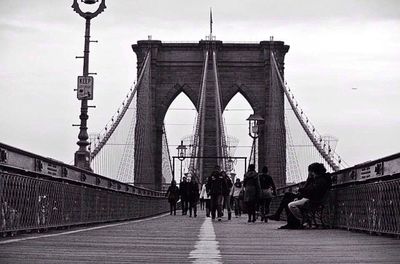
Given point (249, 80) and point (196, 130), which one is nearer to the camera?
point (196, 130)

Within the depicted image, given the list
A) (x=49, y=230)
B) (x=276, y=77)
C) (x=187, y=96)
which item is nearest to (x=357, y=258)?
(x=49, y=230)

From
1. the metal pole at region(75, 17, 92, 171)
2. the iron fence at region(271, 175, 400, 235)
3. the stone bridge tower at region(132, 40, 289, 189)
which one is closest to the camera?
the iron fence at region(271, 175, 400, 235)

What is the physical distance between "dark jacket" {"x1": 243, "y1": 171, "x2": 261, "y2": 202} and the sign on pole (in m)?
Answer: 4.17

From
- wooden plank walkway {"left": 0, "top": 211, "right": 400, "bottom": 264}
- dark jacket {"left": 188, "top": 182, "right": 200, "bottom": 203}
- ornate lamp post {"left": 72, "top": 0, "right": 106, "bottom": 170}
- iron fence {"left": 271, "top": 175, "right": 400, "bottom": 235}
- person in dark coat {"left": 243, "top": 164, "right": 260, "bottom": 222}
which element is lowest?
wooden plank walkway {"left": 0, "top": 211, "right": 400, "bottom": 264}

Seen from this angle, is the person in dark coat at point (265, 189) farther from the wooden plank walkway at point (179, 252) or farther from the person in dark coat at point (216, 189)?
the wooden plank walkway at point (179, 252)

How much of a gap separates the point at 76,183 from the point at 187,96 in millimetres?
70411

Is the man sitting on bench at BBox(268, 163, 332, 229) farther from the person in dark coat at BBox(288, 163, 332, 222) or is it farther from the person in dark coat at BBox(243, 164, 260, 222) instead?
the person in dark coat at BBox(243, 164, 260, 222)

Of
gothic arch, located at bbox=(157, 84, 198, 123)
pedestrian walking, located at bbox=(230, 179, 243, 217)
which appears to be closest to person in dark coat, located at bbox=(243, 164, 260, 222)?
pedestrian walking, located at bbox=(230, 179, 243, 217)

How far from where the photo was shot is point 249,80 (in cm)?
8369

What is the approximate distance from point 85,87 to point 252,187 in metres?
4.56

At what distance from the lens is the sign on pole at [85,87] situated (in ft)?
75.4

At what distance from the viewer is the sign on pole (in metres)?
23.0

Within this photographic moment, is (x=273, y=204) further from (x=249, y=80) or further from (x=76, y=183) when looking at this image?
(x=249, y=80)

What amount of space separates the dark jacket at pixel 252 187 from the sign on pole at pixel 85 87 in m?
4.17
